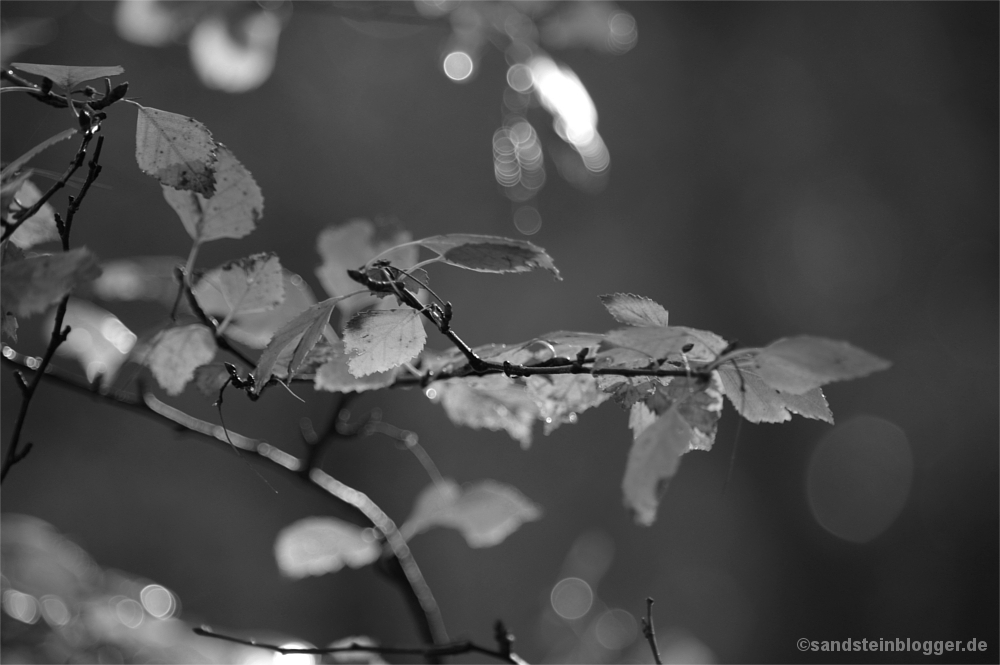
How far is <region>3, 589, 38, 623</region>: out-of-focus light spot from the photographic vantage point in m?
0.51

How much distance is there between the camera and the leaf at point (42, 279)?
0.20 metres

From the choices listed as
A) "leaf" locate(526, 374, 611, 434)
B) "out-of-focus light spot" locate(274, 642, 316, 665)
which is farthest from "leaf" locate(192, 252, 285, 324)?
"out-of-focus light spot" locate(274, 642, 316, 665)

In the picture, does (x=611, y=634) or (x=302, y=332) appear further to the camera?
(x=611, y=634)

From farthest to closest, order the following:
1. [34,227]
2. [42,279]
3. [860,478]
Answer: [860,478] → [34,227] → [42,279]

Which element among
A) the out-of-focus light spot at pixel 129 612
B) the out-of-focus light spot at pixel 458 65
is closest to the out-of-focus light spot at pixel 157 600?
the out-of-focus light spot at pixel 129 612

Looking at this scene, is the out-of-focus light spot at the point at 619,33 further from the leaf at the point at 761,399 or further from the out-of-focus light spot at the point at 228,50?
the leaf at the point at 761,399

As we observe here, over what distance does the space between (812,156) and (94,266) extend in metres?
2.78

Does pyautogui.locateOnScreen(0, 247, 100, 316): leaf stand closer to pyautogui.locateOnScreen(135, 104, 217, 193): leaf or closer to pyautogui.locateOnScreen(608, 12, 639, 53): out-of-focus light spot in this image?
pyautogui.locateOnScreen(135, 104, 217, 193): leaf

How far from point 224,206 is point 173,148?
4cm

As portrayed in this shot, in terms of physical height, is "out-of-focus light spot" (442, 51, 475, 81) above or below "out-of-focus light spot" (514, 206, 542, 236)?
above

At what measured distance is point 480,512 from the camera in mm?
453

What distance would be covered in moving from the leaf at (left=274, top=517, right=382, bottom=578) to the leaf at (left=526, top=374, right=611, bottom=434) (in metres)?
0.23

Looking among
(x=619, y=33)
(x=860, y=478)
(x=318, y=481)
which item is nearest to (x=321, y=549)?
(x=318, y=481)

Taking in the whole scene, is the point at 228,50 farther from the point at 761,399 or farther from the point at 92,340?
the point at 761,399
